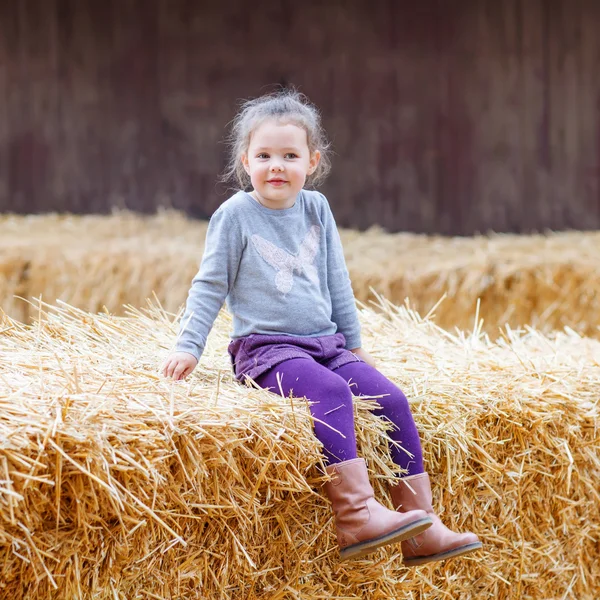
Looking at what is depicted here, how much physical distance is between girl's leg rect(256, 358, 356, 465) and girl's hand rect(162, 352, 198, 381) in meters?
0.19

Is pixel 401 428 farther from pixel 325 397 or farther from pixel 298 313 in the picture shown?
pixel 298 313

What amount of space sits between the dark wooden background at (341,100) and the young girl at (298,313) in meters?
3.73

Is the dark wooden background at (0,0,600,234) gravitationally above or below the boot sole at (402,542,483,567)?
above

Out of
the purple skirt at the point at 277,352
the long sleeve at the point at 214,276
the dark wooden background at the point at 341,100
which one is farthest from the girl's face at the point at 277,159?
the dark wooden background at the point at 341,100

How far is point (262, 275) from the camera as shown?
7.53 feet

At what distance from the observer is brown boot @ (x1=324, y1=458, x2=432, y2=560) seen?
6.32 feet

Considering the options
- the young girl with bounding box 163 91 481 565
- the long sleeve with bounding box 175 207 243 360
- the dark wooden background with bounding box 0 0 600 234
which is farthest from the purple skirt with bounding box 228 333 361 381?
the dark wooden background with bounding box 0 0 600 234

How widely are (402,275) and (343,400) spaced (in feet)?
8.15

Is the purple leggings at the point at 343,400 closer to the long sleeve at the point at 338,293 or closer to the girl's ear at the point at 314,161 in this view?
the long sleeve at the point at 338,293

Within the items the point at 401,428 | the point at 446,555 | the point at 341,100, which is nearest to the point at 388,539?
the point at 446,555

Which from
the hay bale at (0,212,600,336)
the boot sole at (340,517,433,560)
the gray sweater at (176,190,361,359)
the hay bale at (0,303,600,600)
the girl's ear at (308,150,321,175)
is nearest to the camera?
the hay bale at (0,303,600,600)

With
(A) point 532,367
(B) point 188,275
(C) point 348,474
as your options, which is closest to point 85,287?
(B) point 188,275

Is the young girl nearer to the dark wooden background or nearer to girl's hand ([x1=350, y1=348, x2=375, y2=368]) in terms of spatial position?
girl's hand ([x1=350, y1=348, x2=375, y2=368])

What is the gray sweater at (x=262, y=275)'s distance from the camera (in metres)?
2.28
